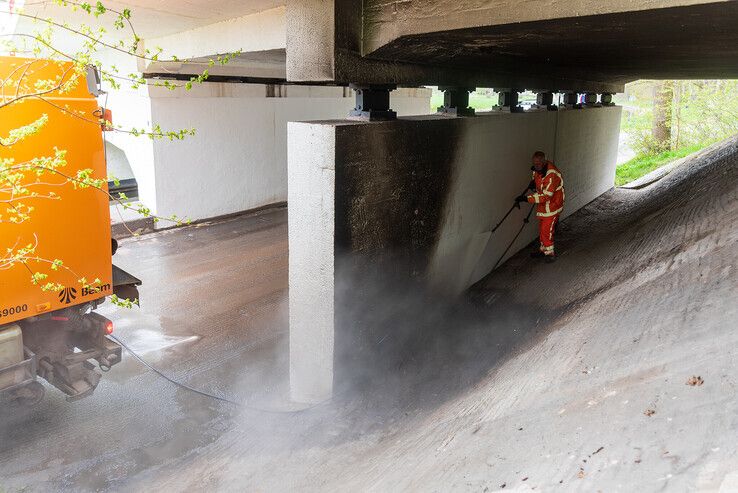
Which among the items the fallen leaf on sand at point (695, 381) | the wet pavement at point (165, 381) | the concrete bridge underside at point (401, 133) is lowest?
the wet pavement at point (165, 381)

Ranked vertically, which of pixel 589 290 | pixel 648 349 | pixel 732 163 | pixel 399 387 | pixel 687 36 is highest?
pixel 687 36

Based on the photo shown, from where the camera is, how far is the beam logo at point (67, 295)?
17.2 ft

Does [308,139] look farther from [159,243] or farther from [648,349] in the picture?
[159,243]

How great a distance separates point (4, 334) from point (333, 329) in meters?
2.86

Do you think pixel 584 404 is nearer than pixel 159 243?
Yes

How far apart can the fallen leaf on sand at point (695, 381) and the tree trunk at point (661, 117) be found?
2323 cm

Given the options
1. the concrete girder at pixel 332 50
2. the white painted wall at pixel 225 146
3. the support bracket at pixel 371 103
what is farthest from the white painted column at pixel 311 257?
the white painted wall at pixel 225 146

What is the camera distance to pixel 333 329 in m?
5.39

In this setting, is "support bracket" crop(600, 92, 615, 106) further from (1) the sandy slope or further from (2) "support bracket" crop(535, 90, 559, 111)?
(1) the sandy slope

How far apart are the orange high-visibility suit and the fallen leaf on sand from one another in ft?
19.7

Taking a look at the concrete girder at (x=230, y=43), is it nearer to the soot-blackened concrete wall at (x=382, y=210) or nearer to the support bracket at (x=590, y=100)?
the soot-blackened concrete wall at (x=382, y=210)

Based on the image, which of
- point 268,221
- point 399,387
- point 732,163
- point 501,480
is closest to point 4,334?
point 399,387

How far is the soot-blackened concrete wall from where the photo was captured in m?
5.18

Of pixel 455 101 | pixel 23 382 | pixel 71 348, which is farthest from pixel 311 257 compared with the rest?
pixel 455 101
